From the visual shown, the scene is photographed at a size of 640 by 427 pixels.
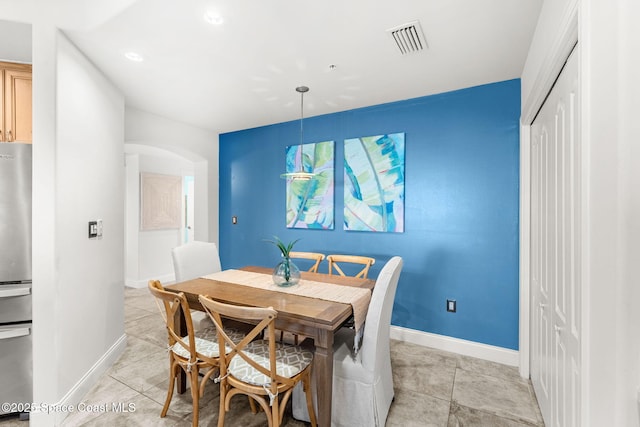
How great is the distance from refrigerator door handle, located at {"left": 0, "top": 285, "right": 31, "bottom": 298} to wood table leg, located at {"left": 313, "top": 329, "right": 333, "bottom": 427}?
1.90 meters

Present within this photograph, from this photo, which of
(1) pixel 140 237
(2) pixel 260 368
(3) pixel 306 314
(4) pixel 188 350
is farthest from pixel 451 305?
(1) pixel 140 237

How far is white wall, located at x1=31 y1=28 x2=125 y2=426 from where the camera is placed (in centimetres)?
178

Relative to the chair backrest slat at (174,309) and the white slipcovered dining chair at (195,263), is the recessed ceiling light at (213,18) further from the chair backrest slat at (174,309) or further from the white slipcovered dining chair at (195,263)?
the white slipcovered dining chair at (195,263)

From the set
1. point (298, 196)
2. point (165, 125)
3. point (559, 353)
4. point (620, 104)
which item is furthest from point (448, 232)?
point (165, 125)

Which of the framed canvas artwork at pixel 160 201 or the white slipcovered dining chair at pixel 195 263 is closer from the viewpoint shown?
the white slipcovered dining chair at pixel 195 263

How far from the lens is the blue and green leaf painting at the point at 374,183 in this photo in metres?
3.00

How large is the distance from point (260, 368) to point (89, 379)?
1647mm

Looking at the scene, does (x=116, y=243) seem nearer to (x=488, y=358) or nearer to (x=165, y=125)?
(x=165, y=125)

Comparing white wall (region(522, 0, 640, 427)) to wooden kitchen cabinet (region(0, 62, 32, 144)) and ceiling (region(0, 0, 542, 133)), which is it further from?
wooden kitchen cabinet (region(0, 62, 32, 144))

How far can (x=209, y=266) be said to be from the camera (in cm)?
282

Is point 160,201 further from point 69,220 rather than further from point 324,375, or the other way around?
point 324,375

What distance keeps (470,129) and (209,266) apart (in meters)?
2.86

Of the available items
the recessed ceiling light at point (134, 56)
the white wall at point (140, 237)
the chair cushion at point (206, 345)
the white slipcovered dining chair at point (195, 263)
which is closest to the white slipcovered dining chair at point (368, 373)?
the chair cushion at point (206, 345)

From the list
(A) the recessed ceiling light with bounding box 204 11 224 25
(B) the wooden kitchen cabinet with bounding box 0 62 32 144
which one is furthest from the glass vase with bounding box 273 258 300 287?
(B) the wooden kitchen cabinet with bounding box 0 62 32 144
